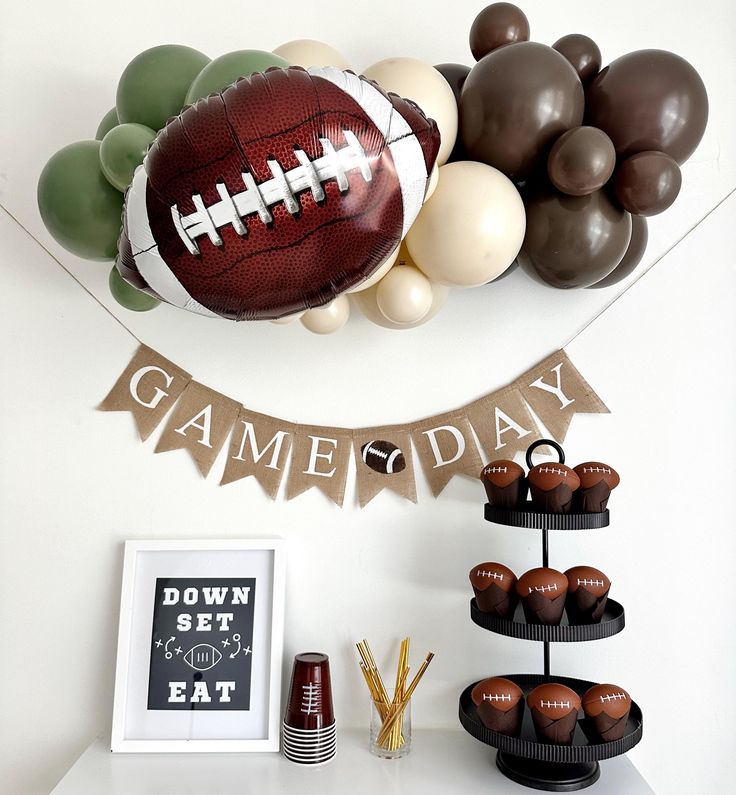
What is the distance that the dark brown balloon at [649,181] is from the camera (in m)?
0.92

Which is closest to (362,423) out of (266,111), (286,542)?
(286,542)

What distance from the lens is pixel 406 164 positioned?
787 mm

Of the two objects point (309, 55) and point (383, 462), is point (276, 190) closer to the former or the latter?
point (309, 55)

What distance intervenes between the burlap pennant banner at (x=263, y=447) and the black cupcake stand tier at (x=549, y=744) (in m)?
0.35

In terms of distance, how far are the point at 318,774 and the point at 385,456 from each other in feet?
1.58

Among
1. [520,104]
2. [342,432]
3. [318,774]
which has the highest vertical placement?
[520,104]

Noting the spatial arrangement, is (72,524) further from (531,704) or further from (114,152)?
(531,704)

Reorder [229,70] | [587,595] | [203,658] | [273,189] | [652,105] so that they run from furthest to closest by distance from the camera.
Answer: [203,658]
[587,595]
[652,105]
[229,70]
[273,189]

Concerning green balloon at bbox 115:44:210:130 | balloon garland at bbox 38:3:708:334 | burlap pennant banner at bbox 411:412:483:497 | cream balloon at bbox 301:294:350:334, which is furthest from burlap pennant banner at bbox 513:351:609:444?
green balloon at bbox 115:44:210:130

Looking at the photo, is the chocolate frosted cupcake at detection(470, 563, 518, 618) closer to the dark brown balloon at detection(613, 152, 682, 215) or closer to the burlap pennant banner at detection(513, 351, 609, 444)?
the burlap pennant banner at detection(513, 351, 609, 444)

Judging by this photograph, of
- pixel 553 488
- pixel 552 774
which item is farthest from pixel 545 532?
pixel 552 774

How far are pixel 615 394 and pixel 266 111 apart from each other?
76 centimetres

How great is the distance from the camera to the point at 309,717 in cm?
111

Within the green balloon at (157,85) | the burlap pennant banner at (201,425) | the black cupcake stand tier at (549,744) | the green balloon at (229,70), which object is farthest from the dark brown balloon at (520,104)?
the burlap pennant banner at (201,425)
